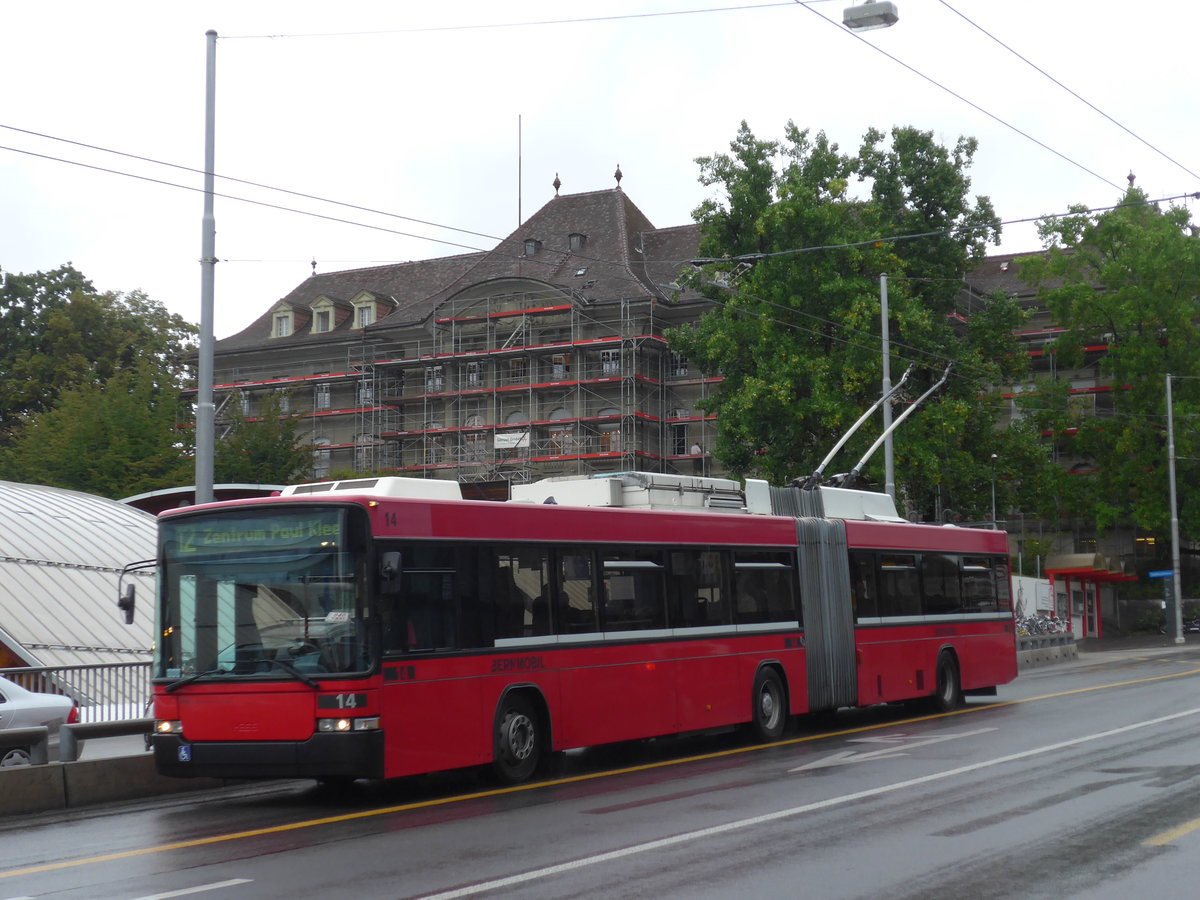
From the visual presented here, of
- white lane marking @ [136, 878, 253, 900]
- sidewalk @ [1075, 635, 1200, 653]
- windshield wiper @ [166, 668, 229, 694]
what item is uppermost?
windshield wiper @ [166, 668, 229, 694]

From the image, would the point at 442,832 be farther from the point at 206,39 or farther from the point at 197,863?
the point at 206,39

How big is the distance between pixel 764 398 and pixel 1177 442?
23536 millimetres

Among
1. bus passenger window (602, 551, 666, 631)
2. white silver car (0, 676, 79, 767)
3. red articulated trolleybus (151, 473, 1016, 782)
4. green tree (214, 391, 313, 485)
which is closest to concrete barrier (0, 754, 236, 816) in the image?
red articulated trolleybus (151, 473, 1016, 782)

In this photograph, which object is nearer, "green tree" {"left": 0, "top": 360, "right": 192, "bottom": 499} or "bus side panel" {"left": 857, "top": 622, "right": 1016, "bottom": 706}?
"bus side panel" {"left": 857, "top": 622, "right": 1016, "bottom": 706}

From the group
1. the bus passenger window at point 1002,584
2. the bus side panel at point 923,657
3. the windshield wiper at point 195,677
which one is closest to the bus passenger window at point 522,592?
the windshield wiper at point 195,677

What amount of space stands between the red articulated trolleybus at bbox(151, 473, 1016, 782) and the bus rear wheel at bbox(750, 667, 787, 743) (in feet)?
0.10

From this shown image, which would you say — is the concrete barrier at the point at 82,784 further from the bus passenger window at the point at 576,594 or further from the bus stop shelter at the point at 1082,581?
the bus stop shelter at the point at 1082,581

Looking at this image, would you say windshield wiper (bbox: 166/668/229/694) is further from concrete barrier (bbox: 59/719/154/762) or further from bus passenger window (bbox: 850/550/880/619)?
Answer: bus passenger window (bbox: 850/550/880/619)

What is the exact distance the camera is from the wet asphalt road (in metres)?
8.44

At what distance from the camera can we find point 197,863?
957 cm

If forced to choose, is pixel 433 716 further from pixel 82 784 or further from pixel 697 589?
pixel 697 589

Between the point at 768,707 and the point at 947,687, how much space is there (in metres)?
5.58

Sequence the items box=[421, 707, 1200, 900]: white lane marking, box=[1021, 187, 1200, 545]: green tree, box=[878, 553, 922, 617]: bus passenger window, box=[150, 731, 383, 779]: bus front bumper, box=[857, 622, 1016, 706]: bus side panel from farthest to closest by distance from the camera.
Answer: box=[1021, 187, 1200, 545]: green tree, box=[878, 553, 922, 617]: bus passenger window, box=[857, 622, 1016, 706]: bus side panel, box=[150, 731, 383, 779]: bus front bumper, box=[421, 707, 1200, 900]: white lane marking

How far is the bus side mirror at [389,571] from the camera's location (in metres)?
12.4
